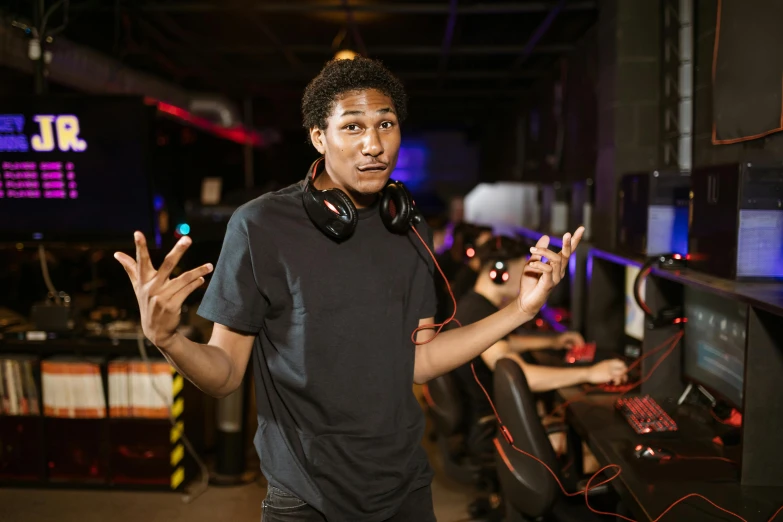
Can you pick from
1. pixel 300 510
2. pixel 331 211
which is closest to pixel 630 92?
pixel 331 211

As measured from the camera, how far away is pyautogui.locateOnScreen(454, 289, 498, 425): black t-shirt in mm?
Answer: 2986

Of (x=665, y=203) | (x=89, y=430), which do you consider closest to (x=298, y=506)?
(x=665, y=203)

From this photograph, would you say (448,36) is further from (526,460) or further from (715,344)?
(526,460)

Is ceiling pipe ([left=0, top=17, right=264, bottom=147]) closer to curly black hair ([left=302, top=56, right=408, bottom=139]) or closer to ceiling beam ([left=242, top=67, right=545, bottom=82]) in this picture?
ceiling beam ([left=242, top=67, right=545, bottom=82])

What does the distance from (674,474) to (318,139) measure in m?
1.47

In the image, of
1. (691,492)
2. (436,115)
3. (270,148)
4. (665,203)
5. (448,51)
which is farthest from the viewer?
(270,148)

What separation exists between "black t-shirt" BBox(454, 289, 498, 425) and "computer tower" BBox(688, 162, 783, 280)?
1146 mm

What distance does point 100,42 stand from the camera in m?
6.06

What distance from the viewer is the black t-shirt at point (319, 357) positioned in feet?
4.17

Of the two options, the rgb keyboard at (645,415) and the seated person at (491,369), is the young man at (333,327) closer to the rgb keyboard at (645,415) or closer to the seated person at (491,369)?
the rgb keyboard at (645,415)

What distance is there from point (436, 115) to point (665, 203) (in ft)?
Result: 29.3

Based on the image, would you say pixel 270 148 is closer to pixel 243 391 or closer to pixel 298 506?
pixel 243 391

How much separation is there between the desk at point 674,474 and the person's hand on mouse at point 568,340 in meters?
1.04

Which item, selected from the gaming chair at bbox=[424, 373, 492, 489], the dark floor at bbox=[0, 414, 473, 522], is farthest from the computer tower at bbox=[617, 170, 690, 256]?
the dark floor at bbox=[0, 414, 473, 522]
